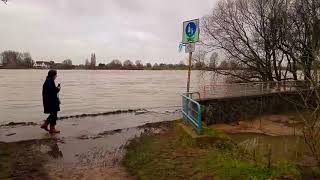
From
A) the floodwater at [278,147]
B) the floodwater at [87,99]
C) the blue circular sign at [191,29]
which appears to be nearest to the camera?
the floodwater at [278,147]

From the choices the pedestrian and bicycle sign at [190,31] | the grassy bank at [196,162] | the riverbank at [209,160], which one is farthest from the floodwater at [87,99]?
the grassy bank at [196,162]

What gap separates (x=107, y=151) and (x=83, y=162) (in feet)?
4.46

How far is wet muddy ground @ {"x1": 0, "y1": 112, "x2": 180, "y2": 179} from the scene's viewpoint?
25.6 ft

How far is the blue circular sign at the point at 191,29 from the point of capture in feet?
35.5

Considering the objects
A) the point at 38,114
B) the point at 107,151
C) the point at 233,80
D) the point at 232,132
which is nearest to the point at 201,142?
the point at 107,151

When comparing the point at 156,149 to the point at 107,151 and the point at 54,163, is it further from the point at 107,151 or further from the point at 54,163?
the point at 54,163

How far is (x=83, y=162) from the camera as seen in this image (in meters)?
8.72

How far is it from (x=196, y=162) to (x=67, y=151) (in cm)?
373

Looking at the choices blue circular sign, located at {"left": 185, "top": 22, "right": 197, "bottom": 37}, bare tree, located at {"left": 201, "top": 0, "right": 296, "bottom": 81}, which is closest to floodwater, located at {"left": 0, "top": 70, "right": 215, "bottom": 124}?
bare tree, located at {"left": 201, "top": 0, "right": 296, "bottom": 81}

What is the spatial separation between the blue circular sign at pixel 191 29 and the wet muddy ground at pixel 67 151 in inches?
140

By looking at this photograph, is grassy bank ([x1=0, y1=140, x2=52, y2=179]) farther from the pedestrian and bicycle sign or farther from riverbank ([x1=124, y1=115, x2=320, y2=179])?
the pedestrian and bicycle sign

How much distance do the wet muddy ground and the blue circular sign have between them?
3549 millimetres

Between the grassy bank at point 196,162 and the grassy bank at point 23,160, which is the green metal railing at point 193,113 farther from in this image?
the grassy bank at point 23,160

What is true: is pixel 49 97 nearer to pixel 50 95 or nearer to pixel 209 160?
pixel 50 95
